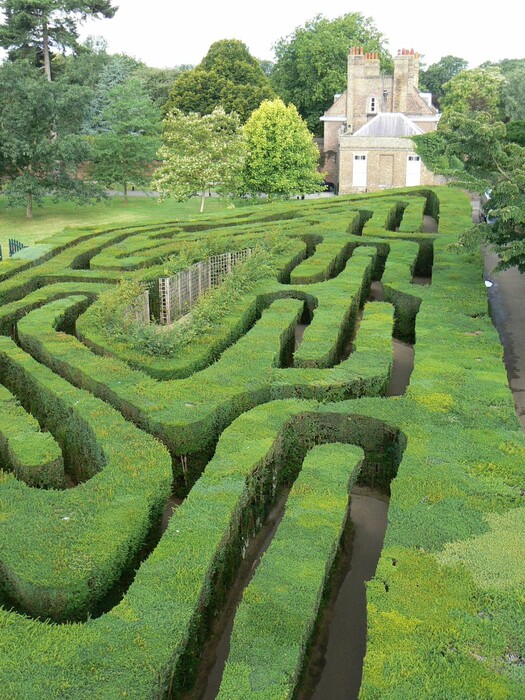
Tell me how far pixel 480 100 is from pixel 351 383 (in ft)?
208

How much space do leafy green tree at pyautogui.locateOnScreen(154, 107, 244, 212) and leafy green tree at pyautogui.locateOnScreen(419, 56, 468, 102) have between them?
211 ft

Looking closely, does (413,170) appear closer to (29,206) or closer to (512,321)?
(29,206)

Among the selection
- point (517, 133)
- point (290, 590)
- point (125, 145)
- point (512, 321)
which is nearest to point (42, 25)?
point (125, 145)

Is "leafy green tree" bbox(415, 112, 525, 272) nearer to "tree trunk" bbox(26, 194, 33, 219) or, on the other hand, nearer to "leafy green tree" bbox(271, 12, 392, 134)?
"tree trunk" bbox(26, 194, 33, 219)

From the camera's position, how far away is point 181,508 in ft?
34.5

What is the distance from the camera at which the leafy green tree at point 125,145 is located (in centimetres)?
5325

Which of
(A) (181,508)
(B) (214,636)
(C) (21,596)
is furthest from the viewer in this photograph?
(A) (181,508)

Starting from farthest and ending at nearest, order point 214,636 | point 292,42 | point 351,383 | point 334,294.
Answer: point 292,42 < point 334,294 < point 351,383 < point 214,636

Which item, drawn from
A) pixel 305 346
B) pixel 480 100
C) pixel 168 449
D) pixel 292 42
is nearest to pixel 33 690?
pixel 168 449

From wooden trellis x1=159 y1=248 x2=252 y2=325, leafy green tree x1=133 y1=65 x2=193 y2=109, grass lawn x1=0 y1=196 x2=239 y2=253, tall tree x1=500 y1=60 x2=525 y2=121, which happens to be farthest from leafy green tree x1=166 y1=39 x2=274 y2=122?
wooden trellis x1=159 y1=248 x2=252 y2=325

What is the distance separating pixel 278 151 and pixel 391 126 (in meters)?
11.8

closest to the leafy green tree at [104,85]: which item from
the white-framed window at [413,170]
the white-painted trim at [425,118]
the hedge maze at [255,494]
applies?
the white-painted trim at [425,118]

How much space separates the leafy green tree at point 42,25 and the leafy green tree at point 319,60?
71.3 feet

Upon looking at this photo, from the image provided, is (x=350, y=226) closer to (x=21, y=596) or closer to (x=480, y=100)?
(x=21, y=596)
